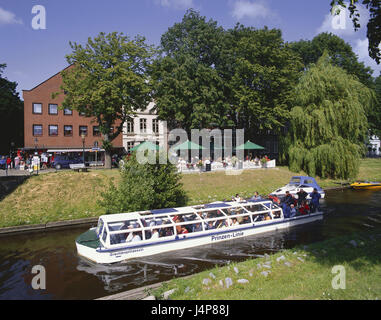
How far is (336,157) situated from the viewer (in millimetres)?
35031

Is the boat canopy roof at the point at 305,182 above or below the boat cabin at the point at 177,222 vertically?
above

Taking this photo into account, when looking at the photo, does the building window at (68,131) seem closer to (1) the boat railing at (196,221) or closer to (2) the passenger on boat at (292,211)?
(1) the boat railing at (196,221)

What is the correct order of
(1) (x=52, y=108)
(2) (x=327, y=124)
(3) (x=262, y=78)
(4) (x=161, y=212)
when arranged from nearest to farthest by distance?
(4) (x=161, y=212)
(2) (x=327, y=124)
(3) (x=262, y=78)
(1) (x=52, y=108)

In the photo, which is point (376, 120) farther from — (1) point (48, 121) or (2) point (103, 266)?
(2) point (103, 266)

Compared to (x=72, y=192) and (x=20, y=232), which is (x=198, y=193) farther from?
(x=20, y=232)

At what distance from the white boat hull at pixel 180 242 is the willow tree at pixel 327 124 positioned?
18.0 metres

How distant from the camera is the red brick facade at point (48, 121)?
45.8 meters

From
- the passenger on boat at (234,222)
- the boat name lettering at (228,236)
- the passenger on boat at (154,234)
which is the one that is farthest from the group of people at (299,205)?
the passenger on boat at (154,234)

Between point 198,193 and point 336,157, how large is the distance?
17.8 metres

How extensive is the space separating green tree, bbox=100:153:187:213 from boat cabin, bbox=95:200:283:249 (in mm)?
2288

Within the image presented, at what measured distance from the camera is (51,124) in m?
47.5

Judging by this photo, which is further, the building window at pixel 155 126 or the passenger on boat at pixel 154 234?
the building window at pixel 155 126

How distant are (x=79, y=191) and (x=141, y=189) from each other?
9190 mm

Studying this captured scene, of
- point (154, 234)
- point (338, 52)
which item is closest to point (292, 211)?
point (154, 234)
